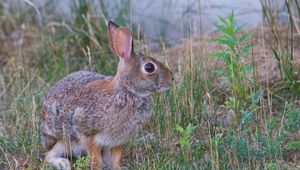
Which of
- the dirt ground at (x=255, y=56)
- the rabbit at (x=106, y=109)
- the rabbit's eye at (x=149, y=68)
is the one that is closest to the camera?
the rabbit at (x=106, y=109)

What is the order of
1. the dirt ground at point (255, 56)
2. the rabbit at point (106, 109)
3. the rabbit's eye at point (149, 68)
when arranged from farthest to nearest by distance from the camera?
the dirt ground at point (255, 56) → the rabbit's eye at point (149, 68) → the rabbit at point (106, 109)

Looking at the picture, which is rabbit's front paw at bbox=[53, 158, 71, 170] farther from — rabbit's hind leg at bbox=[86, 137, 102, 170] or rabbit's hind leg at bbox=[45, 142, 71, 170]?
rabbit's hind leg at bbox=[86, 137, 102, 170]

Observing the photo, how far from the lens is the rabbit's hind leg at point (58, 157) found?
5.12 m

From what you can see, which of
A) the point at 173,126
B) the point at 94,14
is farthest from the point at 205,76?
the point at 94,14

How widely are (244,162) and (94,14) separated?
3.23m

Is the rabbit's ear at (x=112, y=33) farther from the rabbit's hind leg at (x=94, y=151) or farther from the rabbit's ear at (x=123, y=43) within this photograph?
the rabbit's hind leg at (x=94, y=151)

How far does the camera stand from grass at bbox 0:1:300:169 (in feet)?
16.6

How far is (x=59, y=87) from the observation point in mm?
5375

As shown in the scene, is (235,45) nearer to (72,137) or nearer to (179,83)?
(179,83)

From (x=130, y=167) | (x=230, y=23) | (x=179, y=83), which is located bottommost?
(x=130, y=167)

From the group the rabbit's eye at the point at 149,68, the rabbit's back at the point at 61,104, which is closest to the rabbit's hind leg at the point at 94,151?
the rabbit's back at the point at 61,104

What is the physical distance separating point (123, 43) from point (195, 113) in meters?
0.95

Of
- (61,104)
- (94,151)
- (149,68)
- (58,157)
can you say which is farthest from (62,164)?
(149,68)

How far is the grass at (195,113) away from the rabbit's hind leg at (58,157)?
0.07 m
